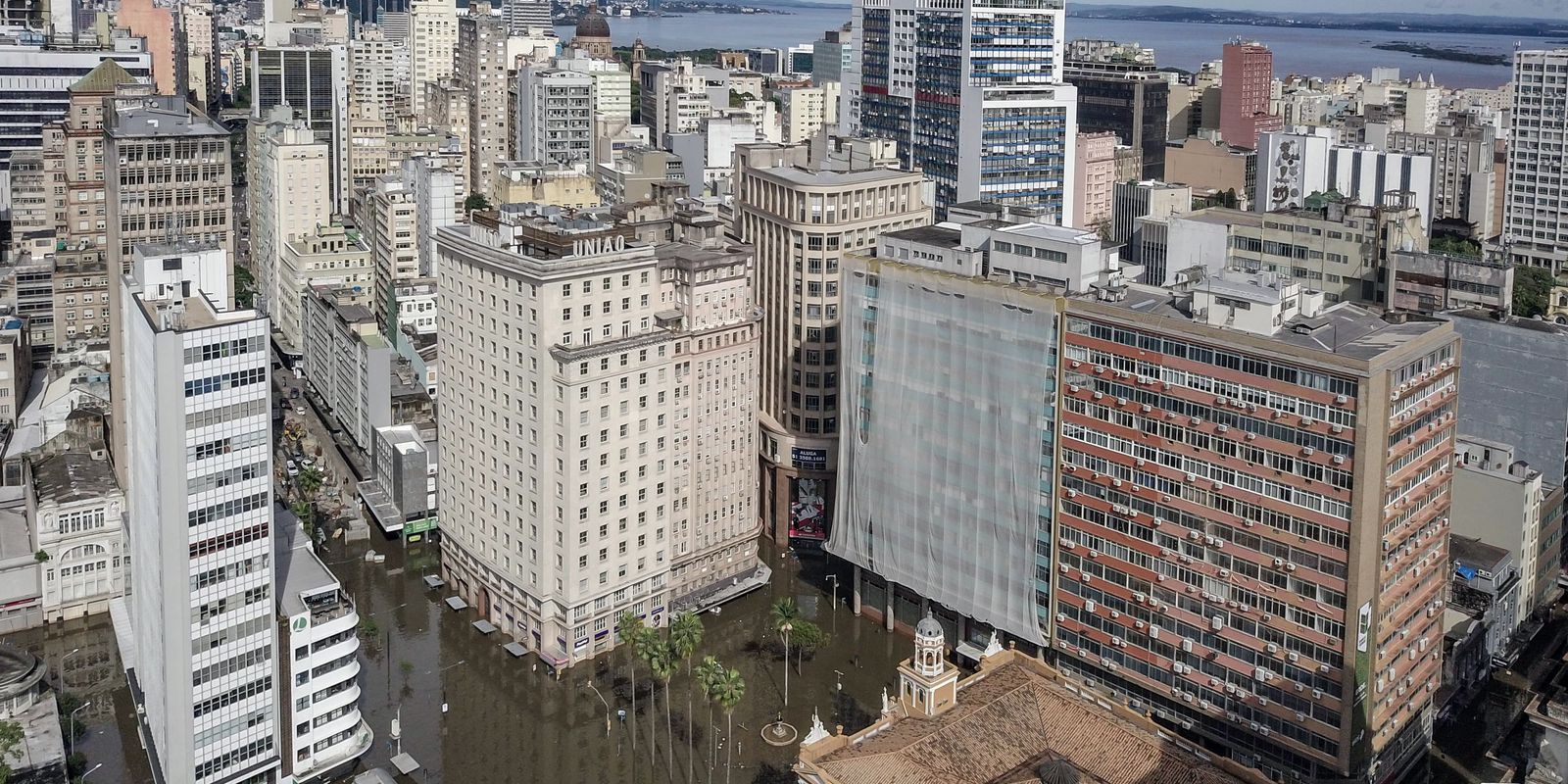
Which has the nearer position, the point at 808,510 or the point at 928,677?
the point at 928,677

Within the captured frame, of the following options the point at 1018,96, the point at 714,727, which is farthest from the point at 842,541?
the point at 1018,96

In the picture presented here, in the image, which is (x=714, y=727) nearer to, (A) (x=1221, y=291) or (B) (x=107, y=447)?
(A) (x=1221, y=291)

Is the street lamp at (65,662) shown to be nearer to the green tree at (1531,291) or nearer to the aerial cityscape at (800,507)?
the aerial cityscape at (800,507)

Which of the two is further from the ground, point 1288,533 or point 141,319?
point 141,319

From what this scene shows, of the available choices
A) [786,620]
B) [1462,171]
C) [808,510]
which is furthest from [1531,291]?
[786,620]

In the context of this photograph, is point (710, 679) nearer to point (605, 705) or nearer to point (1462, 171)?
point (605, 705)

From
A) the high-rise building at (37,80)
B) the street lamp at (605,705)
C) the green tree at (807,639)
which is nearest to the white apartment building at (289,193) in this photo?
the high-rise building at (37,80)
